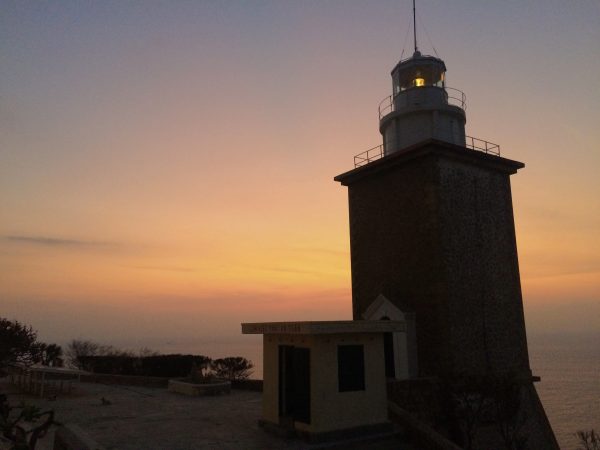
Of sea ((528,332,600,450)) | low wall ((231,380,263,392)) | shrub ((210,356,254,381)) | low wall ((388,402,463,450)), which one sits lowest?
sea ((528,332,600,450))

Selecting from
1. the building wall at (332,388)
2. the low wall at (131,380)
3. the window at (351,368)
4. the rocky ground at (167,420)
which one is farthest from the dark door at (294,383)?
the low wall at (131,380)

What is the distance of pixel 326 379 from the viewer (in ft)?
34.6

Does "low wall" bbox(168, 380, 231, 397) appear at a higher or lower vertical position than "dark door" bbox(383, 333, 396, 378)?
lower

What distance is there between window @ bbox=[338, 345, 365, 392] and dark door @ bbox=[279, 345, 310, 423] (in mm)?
769

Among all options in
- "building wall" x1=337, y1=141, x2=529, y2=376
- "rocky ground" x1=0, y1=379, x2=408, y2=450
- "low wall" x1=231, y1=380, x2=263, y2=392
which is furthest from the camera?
"low wall" x1=231, y1=380, x2=263, y2=392

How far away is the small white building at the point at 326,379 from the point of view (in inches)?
411

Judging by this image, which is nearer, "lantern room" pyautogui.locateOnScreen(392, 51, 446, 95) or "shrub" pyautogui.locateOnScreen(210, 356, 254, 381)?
"lantern room" pyautogui.locateOnScreen(392, 51, 446, 95)

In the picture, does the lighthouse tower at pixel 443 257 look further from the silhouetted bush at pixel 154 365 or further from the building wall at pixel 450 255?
the silhouetted bush at pixel 154 365

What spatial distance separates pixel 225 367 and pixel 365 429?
1656 centimetres

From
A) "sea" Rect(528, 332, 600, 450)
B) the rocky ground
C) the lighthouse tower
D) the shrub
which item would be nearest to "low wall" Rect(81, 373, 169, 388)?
the rocky ground

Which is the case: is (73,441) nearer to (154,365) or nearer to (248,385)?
(248,385)

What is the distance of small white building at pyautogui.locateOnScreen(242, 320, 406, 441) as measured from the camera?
34.2 feet

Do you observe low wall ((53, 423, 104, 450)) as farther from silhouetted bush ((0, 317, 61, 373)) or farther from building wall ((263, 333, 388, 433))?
silhouetted bush ((0, 317, 61, 373))

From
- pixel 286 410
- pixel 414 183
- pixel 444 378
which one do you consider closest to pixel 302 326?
pixel 286 410
